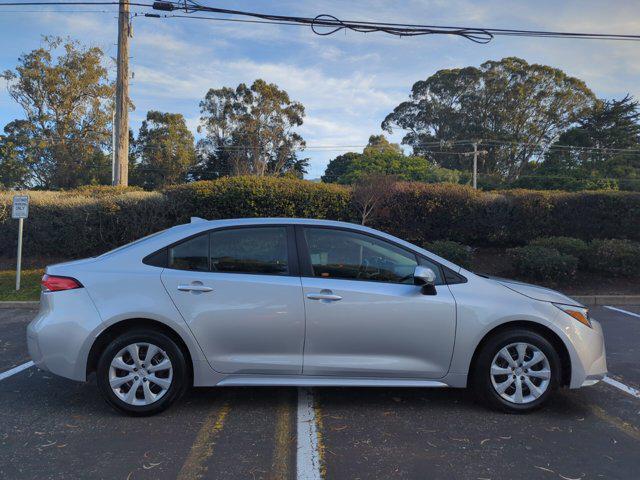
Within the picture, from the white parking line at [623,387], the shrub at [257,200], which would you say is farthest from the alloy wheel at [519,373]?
the shrub at [257,200]

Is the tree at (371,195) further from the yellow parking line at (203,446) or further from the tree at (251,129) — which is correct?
the tree at (251,129)

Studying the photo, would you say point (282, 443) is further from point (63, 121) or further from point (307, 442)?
point (63, 121)

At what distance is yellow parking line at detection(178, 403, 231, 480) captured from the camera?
9.97 feet

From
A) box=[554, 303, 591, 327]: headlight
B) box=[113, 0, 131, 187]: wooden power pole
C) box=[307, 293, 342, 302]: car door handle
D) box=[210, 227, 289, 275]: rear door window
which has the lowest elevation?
box=[554, 303, 591, 327]: headlight

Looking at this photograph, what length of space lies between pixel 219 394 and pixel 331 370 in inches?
46.3

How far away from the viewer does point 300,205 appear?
11586 millimetres

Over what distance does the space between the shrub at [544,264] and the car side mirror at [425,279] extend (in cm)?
654

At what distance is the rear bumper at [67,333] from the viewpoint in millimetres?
3764

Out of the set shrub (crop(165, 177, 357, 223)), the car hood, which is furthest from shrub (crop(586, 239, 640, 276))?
the car hood

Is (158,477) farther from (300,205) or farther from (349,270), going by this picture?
(300,205)

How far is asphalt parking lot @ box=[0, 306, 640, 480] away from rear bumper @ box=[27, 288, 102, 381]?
1.40 ft

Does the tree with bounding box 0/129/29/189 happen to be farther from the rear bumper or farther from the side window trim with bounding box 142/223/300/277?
the side window trim with bounding box 142/223/300/277

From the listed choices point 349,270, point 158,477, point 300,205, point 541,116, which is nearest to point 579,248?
point 300,205

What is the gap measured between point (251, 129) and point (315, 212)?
35.6 metres
